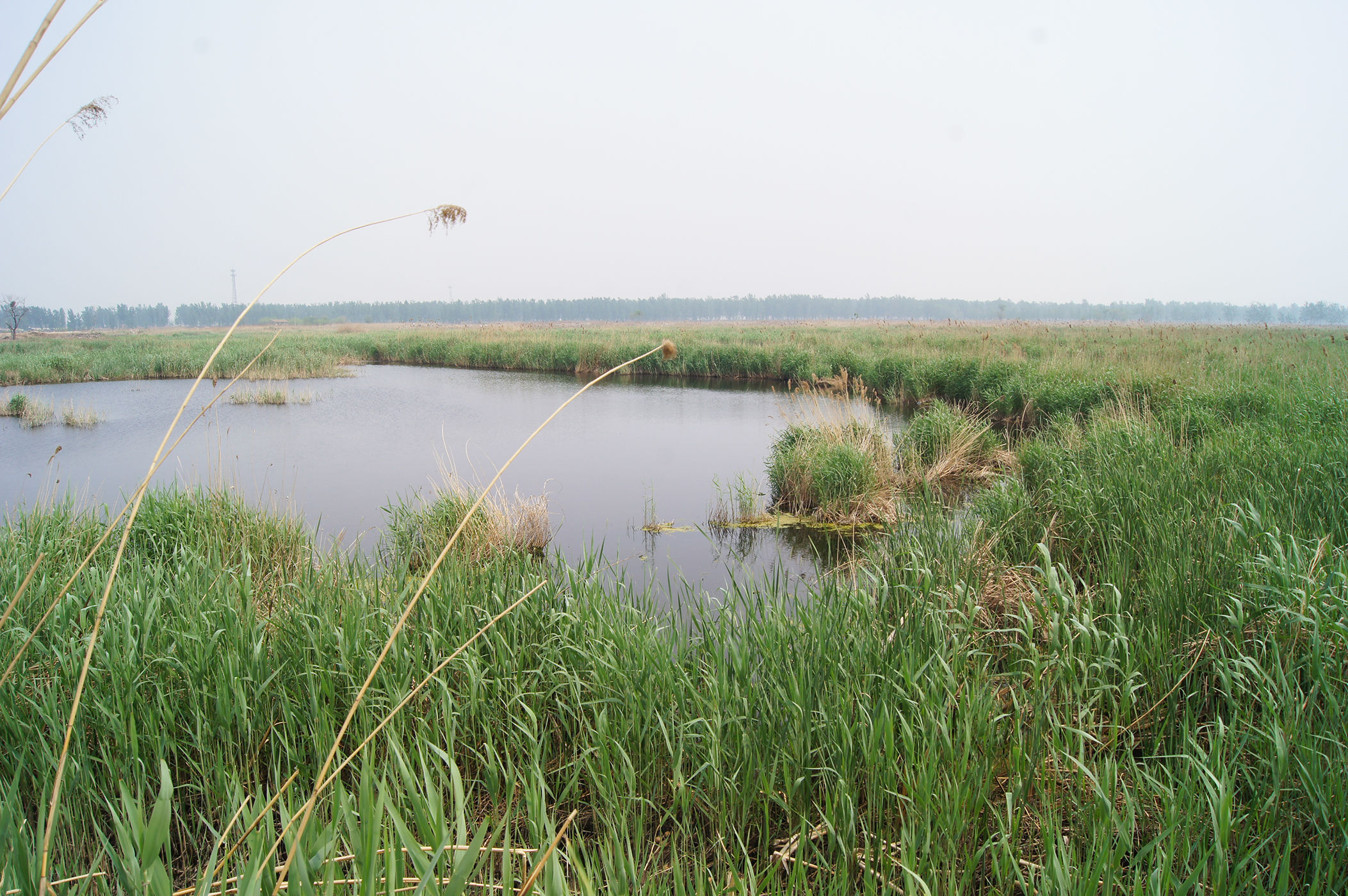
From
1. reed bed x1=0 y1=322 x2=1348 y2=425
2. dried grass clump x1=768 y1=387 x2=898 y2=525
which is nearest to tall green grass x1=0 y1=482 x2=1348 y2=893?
reed bed x1=0 y1=322 x2=1348 y2=425

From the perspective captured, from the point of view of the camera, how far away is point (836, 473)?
8031mm

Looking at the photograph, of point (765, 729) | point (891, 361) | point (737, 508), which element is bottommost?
point (737, 508)

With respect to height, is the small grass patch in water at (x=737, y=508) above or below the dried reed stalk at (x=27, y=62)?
below

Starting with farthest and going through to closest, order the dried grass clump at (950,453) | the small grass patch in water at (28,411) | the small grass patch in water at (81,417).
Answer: the small grass patch in water at (28,411) < the small grass patch in water at (81,417) < the dried grass clump at (950,453)

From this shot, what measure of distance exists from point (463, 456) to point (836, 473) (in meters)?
5.68

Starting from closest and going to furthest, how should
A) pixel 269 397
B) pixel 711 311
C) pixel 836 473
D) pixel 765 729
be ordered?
pixel 765 729, pixel 836 473, pixel 269 397, pixel 711 311

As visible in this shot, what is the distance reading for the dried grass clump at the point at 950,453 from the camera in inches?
349

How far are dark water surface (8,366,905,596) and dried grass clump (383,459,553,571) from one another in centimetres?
30

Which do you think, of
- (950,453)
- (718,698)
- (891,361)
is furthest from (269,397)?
(718,698)

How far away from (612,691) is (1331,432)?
264 inches

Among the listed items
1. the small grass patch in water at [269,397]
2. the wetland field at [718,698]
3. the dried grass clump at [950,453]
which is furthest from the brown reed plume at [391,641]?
the small grass patch in water at [269,397]

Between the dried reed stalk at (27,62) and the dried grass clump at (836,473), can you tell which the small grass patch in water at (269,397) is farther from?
the dried reed stalk at (27,62)

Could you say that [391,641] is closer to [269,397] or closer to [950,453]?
[950,453]

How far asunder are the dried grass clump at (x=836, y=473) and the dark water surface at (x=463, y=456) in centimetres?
65
